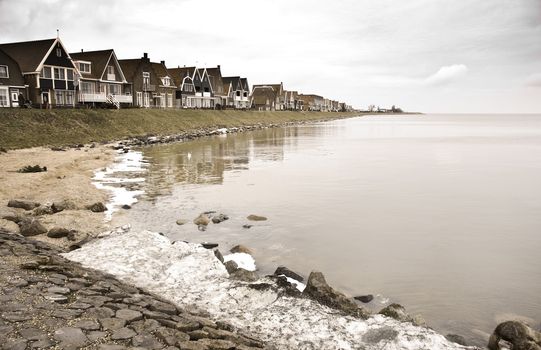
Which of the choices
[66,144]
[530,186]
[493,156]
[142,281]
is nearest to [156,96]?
[66,144]

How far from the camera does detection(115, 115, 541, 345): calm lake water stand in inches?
389

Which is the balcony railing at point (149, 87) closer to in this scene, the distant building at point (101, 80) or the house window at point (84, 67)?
the distant building at point (101, 80)

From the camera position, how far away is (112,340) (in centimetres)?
591

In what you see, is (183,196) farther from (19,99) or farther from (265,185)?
(19,99)

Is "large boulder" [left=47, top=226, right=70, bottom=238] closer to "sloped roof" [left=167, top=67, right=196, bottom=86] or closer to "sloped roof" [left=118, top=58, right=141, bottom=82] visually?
"sloped roof" [left=118, top=58, right=141, bottom=82]

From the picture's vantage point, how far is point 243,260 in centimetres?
1133

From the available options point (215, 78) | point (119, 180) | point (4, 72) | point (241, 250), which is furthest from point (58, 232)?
point (215, 78)

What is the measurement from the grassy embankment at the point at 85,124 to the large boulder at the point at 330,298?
32.2 meters

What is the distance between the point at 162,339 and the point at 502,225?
47.7 feet

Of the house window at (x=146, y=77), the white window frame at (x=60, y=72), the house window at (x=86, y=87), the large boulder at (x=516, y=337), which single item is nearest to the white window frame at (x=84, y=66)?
the house window at (x=86, y=87)

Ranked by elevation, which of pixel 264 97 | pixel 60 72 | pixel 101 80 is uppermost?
pixel 264 97

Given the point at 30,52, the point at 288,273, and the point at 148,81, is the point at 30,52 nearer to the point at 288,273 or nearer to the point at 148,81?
the point at 148,81

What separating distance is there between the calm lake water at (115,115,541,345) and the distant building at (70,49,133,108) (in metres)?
35.3

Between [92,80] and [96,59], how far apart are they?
5719 millimetres
